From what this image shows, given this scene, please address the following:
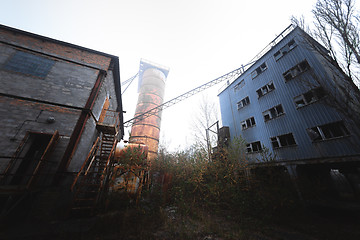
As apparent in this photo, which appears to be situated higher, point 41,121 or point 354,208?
point 41,121

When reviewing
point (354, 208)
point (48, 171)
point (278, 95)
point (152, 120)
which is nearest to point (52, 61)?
point (48, 171)

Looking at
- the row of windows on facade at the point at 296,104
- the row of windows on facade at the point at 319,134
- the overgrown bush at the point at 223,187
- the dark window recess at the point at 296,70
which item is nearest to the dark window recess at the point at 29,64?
the overgrown bush at the point at 223,187

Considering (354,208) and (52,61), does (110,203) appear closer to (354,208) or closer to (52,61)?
(52,61)

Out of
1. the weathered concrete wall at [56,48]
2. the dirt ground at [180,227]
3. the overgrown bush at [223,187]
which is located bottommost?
the dirt ground at [180,227]

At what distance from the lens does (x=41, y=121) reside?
19.8 ft

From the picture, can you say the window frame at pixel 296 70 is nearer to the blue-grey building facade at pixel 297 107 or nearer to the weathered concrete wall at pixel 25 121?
the blue-grey building facade at pixel 297 107

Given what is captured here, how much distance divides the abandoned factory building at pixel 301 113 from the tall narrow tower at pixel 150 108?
391 inches

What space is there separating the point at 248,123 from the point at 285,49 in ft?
25.9

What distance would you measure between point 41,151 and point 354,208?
1733cm

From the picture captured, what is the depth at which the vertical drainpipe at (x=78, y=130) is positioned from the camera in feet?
18.5

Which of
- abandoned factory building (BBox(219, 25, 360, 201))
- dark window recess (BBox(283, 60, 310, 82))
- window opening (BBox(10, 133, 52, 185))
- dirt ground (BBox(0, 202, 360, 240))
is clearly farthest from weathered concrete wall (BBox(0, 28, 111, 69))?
dark window recess (BBox(283, 60, 310, 82))

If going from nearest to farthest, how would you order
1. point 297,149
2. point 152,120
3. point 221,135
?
point 297,149, point 221,135, point 152,120

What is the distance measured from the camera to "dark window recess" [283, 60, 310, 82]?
10.1m

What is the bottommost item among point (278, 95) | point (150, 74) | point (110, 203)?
point (110, 203)
